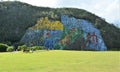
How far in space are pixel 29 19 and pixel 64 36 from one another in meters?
7.01

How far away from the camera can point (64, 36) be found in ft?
188

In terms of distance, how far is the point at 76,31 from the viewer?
192ft

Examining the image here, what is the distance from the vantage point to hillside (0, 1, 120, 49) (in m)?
59.1

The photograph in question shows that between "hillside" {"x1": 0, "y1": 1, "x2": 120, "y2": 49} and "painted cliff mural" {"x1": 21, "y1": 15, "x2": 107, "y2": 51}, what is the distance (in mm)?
1148

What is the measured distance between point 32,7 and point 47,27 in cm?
689

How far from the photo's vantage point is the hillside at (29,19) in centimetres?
5909

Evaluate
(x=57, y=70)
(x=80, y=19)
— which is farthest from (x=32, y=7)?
(x=57, y=70)

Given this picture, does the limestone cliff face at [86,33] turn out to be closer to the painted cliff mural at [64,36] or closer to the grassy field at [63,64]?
the painted cliff mural at [64,36]

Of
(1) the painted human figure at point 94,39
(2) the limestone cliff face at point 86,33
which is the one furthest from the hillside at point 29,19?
(1) the painted human figure at point 94,39

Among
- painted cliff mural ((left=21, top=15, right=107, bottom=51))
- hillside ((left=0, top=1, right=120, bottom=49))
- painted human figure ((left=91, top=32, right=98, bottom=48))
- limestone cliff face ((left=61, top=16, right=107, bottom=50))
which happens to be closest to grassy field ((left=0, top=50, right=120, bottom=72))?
painted cliff mural ((left=21, top=15, right=107, bottom=51))

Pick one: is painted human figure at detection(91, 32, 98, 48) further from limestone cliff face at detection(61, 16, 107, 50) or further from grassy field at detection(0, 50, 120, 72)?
grassy field at detection(0, 50, 120, 72)

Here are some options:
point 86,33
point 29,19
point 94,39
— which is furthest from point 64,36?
point 29,19

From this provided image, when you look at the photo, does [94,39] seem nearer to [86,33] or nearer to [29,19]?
[86,33]

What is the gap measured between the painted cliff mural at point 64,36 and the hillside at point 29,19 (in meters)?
1.15
